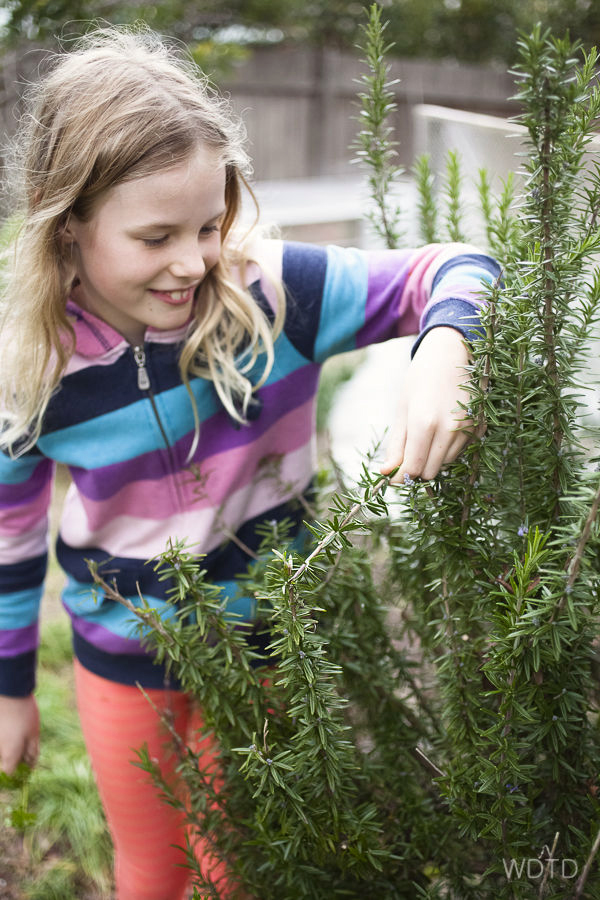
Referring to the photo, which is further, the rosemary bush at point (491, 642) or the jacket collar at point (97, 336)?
the jacket collar at point (97, 336)

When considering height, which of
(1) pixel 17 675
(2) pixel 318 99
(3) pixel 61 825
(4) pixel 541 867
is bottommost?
(3) pixel 61 825

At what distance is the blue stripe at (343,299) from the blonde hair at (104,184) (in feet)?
0.34

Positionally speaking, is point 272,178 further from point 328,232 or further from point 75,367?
point 75,367

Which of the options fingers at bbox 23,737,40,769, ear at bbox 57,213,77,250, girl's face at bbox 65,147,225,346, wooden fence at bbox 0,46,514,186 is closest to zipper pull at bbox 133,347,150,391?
girl's face at bbox 65,147,225,346

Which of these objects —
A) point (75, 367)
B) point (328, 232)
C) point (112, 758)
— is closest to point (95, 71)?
point (75, 367)

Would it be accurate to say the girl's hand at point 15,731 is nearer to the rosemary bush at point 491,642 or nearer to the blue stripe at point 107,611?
the blue stripe at point 107,611

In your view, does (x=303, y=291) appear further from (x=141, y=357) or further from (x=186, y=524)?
(x=186, y=524)

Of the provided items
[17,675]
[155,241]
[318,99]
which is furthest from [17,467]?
[318,99]

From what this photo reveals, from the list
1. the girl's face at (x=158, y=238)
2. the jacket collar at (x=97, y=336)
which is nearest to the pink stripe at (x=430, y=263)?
the girl's face at (x=158, y=238)

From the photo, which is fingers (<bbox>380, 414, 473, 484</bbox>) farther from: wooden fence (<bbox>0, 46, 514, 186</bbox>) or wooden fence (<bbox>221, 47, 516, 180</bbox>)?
wooden fence (<bbox>221, 47, 516, 180</bbox>)

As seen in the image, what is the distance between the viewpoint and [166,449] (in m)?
1.71

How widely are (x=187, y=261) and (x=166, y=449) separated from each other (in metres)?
0.47

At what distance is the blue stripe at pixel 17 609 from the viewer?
1.88 meters

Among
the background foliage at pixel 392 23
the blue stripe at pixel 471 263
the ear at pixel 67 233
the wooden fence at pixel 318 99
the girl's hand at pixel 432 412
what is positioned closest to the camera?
the girl's hand at pixel 432 412
